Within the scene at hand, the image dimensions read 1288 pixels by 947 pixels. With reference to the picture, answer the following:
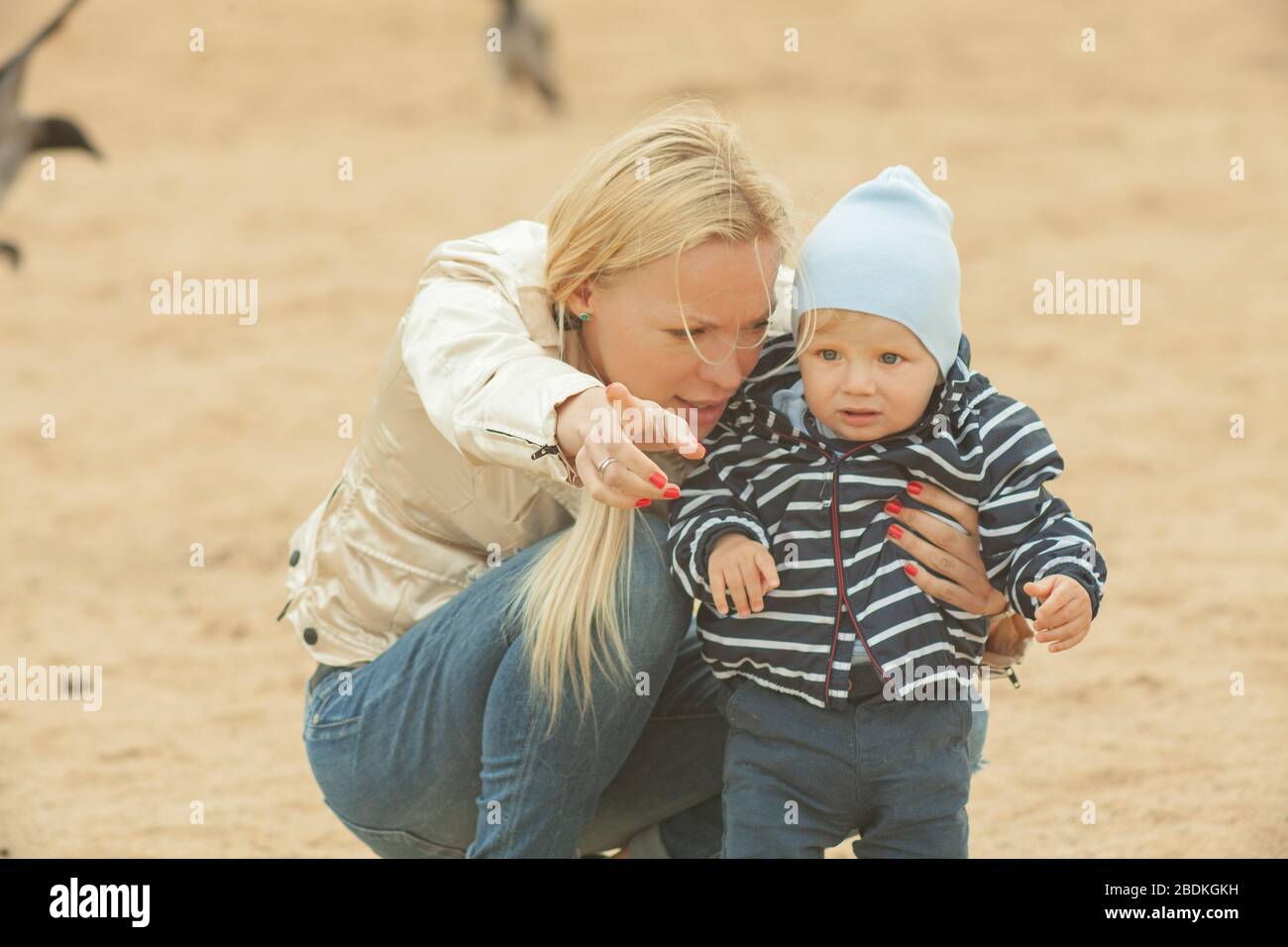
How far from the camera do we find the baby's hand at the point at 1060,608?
1729 millimetres

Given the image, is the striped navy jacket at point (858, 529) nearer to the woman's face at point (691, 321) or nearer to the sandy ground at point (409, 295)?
the woman's face at point (691, 321)

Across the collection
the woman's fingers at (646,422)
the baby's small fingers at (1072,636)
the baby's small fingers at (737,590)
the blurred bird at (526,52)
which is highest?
the blurred bird at (526,52)

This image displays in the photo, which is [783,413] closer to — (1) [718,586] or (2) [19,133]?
(1) [718,586]

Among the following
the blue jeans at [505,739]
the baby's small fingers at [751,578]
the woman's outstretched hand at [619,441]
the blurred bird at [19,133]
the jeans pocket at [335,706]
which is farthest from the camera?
the blurred bird at [19,133]

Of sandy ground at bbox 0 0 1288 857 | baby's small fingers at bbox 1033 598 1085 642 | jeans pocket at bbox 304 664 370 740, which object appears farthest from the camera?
sandy ground at bbox 0 0 1288 857

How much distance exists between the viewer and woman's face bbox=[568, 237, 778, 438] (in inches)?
75.2

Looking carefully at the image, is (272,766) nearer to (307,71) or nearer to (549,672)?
(549,672)

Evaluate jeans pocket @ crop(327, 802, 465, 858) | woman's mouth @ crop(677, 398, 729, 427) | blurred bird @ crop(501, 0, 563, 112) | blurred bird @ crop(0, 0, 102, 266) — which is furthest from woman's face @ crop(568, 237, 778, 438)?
blurred bird @ crop(501, 0, 563, 112)

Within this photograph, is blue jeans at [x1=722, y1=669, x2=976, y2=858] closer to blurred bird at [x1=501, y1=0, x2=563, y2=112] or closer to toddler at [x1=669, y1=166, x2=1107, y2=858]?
toddler at [x1=669, y1=166, x2=1107, y2=858]

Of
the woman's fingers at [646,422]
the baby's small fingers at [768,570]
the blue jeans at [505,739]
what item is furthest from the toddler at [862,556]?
the woman's fingers at [646,422]

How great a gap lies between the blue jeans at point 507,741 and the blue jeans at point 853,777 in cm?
17

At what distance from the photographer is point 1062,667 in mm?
3465

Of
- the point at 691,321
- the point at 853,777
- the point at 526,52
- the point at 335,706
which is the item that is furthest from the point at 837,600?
the point at 526,52

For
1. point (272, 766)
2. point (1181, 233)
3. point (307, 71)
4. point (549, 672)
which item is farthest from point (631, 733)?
point (307, 71)
